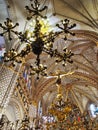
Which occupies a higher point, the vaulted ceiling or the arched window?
the vaulted ceiling

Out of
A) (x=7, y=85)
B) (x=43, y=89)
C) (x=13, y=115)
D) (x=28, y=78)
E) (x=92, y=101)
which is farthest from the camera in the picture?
(x=92, y=101)

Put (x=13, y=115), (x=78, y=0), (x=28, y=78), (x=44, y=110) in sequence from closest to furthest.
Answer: (x=78, y=0) < (x=13, y=115) < (x=28, y=78) < (x=44, y=110)

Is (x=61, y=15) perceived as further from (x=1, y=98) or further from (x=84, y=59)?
(x=1, y=98)

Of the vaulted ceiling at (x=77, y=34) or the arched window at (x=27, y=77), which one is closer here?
the vaulted ceiling at (x=77, y=34)

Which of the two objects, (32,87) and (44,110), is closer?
(32,87)

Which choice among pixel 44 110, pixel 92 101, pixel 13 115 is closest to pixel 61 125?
pixel 13 115

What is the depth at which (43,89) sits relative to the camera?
50.3 ft

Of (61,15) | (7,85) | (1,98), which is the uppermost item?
(61,15)

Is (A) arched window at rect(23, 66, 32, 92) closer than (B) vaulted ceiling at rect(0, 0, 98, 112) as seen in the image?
No

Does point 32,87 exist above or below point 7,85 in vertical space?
above

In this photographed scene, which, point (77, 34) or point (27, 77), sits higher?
point (77, 34)

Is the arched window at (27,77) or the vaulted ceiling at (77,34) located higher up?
the vaulted ceiling at (77,34)

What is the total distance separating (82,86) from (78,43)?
5.73 metres

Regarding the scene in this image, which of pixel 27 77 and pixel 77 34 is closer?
pixel 77 34
